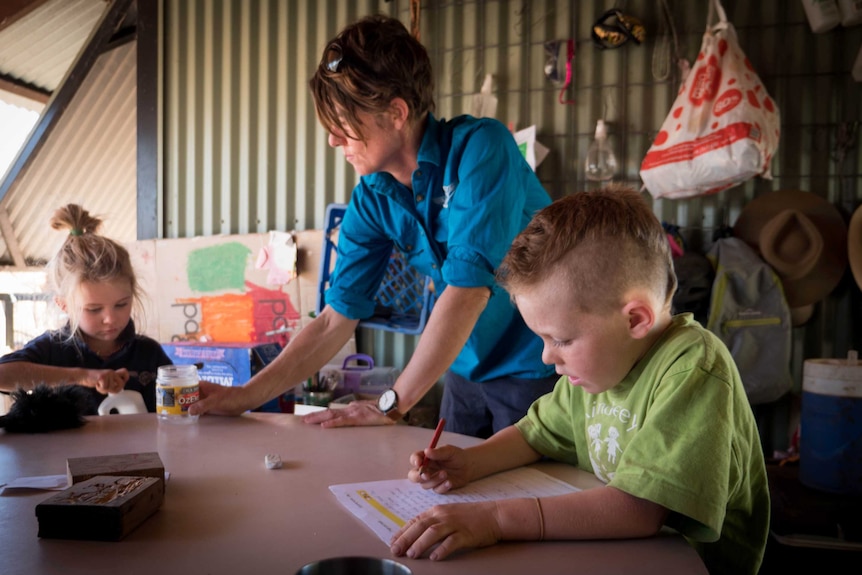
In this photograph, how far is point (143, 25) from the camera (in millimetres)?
4531

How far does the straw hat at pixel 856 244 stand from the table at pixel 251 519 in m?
2.44

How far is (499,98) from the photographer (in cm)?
382

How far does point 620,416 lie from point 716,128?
224 centimetres

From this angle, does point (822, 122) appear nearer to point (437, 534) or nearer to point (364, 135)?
point (364, 135)

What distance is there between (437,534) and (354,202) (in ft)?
4.33

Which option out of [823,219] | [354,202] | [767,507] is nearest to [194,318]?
[354,202]

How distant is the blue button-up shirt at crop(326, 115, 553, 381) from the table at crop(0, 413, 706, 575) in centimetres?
33

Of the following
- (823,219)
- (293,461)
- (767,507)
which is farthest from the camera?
(823,219)

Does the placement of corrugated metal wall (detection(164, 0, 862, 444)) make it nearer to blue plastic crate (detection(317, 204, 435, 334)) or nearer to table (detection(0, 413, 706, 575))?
blue plastic crate (detection(317, 204, 435, 334))

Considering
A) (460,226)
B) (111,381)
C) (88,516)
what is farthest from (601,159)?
(88,516)

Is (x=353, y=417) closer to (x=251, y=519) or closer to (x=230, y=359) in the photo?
(x=251, y=519)

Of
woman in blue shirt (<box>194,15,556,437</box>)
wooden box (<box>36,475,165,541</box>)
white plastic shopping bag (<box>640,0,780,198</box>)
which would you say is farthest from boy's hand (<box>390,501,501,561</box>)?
white plastic shopping bag (<box>640,0,780,198</box>)

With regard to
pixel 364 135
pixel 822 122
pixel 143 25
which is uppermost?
pixel 143 25

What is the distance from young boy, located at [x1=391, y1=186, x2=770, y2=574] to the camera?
3.03 ft
